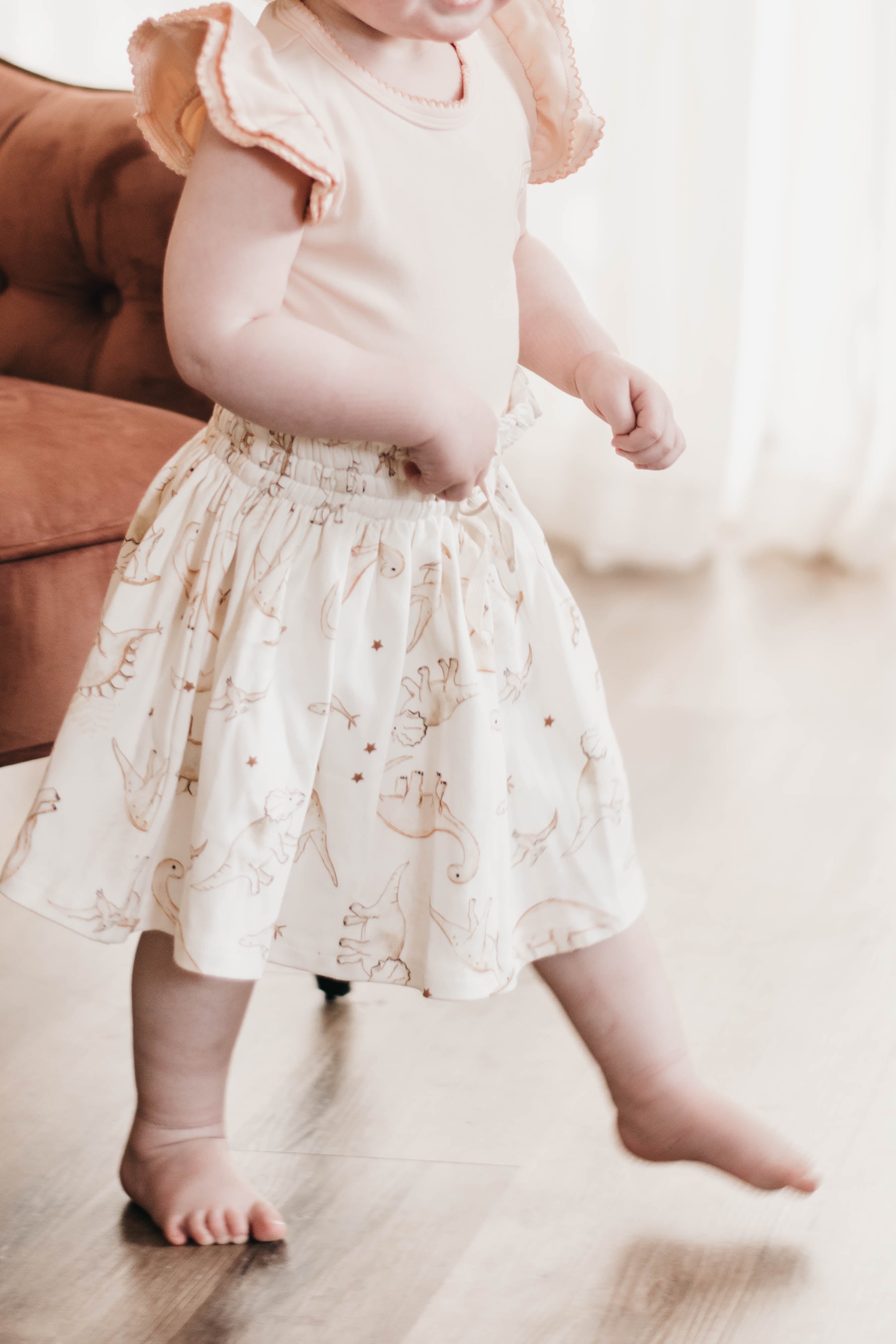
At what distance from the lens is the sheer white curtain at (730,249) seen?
Answer: 1.98 metres

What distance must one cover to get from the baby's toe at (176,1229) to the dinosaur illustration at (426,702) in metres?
0.29

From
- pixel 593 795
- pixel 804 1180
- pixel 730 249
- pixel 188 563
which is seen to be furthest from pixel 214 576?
pixel 730 249

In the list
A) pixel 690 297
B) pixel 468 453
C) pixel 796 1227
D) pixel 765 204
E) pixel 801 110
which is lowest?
pixel 796 1227

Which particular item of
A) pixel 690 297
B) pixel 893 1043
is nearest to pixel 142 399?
pixel 893 1043

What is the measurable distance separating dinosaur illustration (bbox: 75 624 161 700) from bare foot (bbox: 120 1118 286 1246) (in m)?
0.25

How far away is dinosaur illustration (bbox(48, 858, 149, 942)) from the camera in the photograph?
2.48ft

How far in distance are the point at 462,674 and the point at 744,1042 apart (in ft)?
1.35

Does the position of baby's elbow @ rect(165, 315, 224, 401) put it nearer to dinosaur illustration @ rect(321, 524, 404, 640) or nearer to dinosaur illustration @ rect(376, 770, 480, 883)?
dinosaur illustration @ rect(321, 524, 404, 640)

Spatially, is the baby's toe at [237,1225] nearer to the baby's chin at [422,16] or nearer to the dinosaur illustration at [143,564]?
the dinosaur illustration at [143,564]

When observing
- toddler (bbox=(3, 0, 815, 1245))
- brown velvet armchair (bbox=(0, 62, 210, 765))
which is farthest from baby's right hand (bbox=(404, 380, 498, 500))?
brown velvet armchair (bbox=(0, 62, 210, 765))

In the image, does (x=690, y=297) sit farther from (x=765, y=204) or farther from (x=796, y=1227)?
(x=796, y=1227)

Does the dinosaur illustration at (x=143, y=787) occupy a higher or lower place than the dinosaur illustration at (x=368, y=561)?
lower

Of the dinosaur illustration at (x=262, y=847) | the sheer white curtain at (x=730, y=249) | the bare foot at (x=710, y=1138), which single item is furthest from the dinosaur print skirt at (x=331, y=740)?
the sheer white curtain at (x=730, y=249)

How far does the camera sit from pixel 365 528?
2.38 ft
